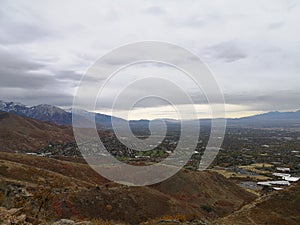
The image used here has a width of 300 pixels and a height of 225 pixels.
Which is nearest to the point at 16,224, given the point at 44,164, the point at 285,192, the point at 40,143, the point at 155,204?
the point at 285,192

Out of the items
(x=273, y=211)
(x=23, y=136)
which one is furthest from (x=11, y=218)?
(x=23, y=136)

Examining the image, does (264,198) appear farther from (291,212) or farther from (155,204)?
(155,204)

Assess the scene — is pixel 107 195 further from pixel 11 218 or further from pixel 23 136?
pixel 23 136

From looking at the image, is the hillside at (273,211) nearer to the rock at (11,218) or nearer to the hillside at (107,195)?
the hillside at (107,195)

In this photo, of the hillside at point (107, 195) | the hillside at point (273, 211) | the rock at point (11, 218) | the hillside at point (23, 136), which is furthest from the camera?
the hillside at point (23, 136)

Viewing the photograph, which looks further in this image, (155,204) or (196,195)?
(196,195)

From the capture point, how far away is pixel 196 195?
156ft

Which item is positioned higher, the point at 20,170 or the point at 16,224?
the point at 16,224

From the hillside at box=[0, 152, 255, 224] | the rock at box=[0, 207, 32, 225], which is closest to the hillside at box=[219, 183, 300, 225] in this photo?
the hillside at box=[0, 152, 255, 224]

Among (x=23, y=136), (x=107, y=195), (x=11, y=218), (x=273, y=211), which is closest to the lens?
(x=11, y=218)

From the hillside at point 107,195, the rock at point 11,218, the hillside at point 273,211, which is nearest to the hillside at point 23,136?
the hillside at point 107,195

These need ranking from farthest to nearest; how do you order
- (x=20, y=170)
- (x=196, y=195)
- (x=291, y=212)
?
(x=196, y=195)
(x=20, y=170)
(x=291, y=212)

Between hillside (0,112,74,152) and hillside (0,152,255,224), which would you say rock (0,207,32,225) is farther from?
hillside (0,112,74,152)

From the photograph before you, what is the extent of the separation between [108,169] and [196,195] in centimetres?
2028
